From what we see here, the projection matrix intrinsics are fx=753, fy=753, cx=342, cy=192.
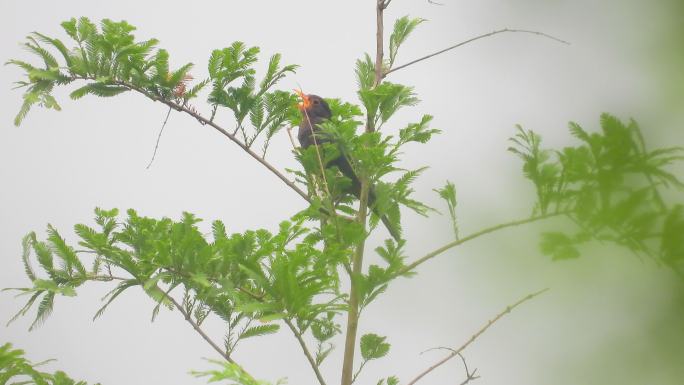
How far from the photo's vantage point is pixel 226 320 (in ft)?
6.88

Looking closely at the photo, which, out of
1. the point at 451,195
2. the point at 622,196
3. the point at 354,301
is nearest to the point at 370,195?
the point at 354,301

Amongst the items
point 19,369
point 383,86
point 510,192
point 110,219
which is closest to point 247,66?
point 383,86

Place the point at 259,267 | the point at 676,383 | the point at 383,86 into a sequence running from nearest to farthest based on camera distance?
the point at 676,383 < the point at 259,267 < the point at 383,86

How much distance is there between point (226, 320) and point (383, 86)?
78 centimetres

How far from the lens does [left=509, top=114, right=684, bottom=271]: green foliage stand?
1.04 feet

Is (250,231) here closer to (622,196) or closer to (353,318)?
(353,318)

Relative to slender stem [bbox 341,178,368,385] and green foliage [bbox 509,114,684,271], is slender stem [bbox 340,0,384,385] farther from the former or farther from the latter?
green foliage [bbox 509,114,684,271]

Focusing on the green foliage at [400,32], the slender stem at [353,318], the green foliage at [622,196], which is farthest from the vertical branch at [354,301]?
the green foliage at [622,196]

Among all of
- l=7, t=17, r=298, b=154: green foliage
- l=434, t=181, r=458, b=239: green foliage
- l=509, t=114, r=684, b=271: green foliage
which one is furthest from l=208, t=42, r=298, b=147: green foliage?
l=509, t=114, r=684, b=271: green foliage

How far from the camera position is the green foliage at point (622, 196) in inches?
12.5

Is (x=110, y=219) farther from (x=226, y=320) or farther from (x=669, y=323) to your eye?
(x=669, y=323)

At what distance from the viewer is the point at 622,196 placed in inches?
13.1

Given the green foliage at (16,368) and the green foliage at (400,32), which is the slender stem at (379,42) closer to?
the green foliage at (400,32)

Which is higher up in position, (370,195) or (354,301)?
(370,195)
